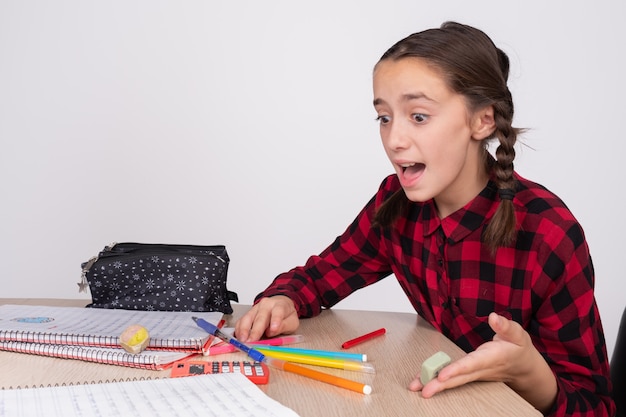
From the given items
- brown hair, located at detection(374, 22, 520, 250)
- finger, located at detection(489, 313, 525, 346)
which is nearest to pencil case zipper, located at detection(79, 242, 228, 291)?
brown hair, located at detection(374, 22, 520, 250)

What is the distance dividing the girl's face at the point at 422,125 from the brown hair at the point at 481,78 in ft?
0.06

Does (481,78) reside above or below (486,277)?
above

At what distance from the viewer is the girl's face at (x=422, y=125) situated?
3.73 feet

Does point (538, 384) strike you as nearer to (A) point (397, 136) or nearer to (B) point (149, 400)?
(A) point (397, 136)

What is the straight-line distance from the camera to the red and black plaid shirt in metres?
1.09

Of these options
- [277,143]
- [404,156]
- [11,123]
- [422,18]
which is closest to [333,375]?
[404,156]

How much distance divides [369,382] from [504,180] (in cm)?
51

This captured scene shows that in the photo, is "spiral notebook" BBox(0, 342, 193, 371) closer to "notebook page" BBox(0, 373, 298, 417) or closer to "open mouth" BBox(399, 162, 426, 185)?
"notebook page" BBox(0, 373, 298, 417)

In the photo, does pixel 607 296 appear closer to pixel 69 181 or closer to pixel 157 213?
pixel 157 213

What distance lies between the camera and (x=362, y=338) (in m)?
1.08

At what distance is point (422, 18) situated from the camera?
8.36ft

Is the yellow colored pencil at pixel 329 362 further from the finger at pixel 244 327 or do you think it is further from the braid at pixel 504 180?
the braid at pixel 504 180

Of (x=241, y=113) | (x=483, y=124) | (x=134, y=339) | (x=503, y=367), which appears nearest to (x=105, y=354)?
(x=134, y=339)

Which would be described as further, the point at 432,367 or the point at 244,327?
the point at 244,327
